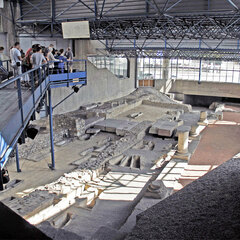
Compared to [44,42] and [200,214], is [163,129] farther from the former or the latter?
[200,214]

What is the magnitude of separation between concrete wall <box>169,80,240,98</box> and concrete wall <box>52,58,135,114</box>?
778 cm

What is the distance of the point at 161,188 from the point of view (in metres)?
8.73

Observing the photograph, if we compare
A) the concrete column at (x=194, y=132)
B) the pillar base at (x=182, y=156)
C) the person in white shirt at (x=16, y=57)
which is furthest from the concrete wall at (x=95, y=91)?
the pillar base at (x=182, y=156)

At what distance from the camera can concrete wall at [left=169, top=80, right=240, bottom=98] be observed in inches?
1261

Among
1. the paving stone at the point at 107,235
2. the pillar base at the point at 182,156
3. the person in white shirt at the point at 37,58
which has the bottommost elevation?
the pillar base at the point at 182,156

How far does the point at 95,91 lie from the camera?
23.5 meters

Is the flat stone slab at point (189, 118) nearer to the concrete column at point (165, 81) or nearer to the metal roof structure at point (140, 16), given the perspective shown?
the metal roof structure at point (140, 16)

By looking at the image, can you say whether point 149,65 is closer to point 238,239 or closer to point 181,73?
point 181,73

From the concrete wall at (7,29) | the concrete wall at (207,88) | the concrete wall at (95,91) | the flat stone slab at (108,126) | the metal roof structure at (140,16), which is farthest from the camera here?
the concrete wall at (207,88)

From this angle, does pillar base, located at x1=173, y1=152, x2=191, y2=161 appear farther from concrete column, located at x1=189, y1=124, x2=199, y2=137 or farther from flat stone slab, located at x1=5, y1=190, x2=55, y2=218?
flat stone slab, located at x1=5, y1=190, x2=55, y2=218

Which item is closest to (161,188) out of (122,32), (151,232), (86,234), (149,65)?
(86,234)

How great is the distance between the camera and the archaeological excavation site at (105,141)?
4.53 m

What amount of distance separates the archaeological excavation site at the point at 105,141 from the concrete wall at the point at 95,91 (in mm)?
90

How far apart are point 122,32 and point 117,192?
42.5 ft
